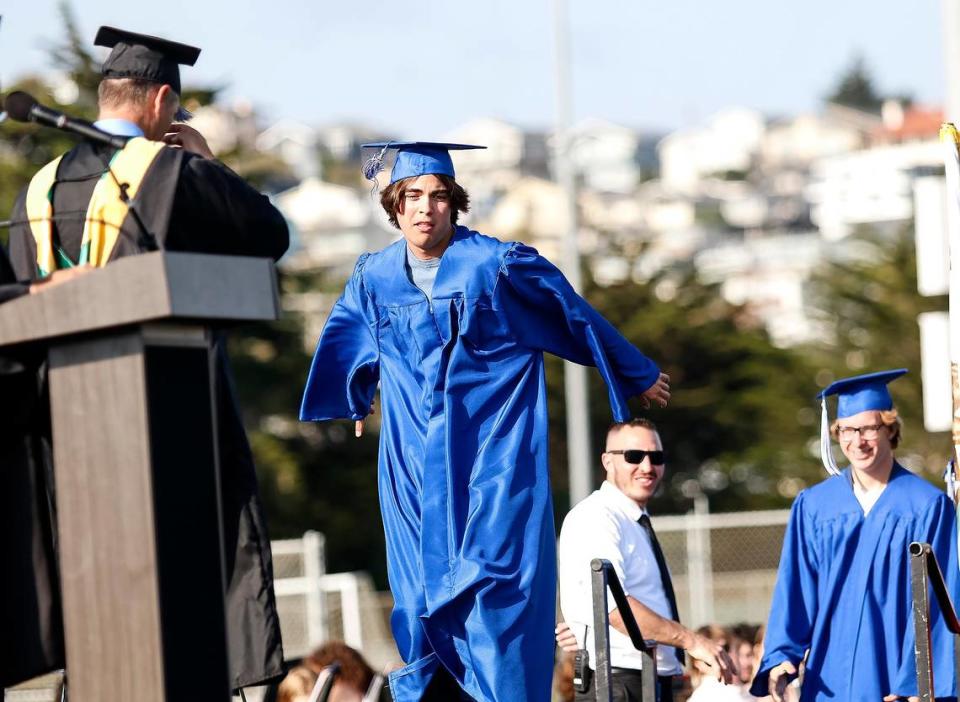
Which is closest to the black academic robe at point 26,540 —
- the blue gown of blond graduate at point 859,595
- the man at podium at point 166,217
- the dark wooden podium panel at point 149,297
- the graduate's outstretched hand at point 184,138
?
the man at podium at point 166,217

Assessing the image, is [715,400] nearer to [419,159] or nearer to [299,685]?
[299,685]

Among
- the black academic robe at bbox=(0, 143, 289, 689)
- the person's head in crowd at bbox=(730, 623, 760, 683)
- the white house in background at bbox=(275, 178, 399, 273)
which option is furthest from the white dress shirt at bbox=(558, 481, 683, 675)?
the white house in background at bbox=(275, 178, 399, 273)

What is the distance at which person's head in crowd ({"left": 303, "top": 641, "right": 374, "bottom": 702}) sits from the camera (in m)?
7.59

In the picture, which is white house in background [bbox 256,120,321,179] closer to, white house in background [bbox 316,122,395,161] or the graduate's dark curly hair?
white house in background [bbox 316,122,395,161]

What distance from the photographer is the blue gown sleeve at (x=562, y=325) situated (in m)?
5.65

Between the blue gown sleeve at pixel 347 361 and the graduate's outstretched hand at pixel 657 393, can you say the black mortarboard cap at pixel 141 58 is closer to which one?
the blue gown sleeve at pixel 347 361

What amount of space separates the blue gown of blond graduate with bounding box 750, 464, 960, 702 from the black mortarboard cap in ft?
10.8

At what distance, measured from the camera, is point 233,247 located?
458 centimetres

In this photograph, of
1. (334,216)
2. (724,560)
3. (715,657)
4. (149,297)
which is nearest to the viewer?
(149,297)

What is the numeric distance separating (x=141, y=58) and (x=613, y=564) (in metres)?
2.86

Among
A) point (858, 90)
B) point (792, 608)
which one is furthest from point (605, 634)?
point (858, 90)

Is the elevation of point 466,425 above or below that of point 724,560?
above

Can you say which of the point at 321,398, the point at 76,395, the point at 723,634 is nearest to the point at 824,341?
the point at 723,634

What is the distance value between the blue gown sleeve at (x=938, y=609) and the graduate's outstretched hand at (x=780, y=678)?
0.39 meters
